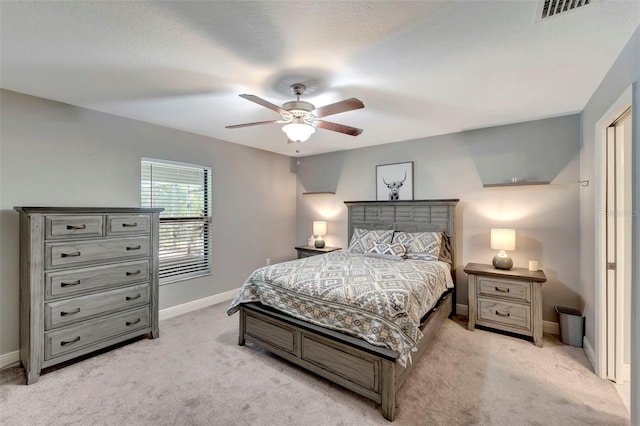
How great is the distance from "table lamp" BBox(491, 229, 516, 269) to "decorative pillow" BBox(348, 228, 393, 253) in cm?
129

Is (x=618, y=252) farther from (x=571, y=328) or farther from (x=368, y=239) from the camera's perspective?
(x=368, y=239)

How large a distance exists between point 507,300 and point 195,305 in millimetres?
A: 3996

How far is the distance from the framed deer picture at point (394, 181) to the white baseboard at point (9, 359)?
15.0 ft

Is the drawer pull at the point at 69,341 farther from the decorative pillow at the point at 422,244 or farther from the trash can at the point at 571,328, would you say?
the trash can at the point at 571,328

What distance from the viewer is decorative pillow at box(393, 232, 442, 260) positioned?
3614mm

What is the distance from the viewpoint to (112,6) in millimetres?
1497

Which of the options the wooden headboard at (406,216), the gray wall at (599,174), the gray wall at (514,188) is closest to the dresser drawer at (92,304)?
the wooden headboard at (406,216)

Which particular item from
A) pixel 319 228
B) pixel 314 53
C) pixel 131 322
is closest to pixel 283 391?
pixel 131 322

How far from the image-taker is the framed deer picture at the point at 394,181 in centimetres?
432

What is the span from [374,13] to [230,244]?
3.78 meters

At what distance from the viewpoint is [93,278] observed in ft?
8.84

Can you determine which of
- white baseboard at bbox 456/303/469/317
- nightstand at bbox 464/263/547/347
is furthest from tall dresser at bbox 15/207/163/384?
white baseboard at bbox 456/303/469/317

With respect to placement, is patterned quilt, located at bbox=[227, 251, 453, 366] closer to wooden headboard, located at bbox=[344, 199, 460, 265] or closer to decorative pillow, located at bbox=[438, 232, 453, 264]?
decorative pillow, located at bbox=[438, 232, 453, 264]

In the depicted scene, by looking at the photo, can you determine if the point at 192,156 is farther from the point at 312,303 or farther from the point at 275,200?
the point at 312,303
